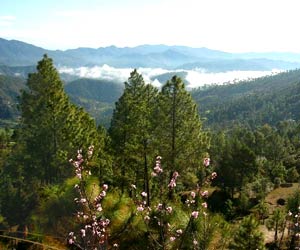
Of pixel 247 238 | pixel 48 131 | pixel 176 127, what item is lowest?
pixel 247 238

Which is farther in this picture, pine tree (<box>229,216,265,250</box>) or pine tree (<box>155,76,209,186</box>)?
pine tree (<box>155,76,209,186</box>)

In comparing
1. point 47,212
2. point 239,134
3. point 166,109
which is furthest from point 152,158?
point 239,134

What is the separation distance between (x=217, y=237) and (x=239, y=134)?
351 feet

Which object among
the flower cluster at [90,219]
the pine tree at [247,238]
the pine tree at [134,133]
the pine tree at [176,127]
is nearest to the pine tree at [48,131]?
the pine tree at [134,133]

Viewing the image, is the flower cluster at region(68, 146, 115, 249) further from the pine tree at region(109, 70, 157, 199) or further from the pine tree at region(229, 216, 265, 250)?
the pine tree at region(109, 70, 157, 199)

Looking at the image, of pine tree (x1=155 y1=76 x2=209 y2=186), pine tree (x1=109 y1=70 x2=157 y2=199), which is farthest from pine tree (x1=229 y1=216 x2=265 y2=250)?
pine tree (x1=109 y1=70 x2=157 y2=199)

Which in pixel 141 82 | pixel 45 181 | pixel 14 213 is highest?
pixel 141 82

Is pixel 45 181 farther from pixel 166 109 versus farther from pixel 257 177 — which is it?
pixel 257 177

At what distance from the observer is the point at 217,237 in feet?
37.6

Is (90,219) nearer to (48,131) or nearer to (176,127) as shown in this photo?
(176,127)

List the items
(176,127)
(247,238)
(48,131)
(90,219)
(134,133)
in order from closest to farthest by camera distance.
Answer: (90,219)
(247,238)
(134,133)
(176,127)
(48,131)

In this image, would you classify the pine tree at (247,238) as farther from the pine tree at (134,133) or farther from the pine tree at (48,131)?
the pine tree at (48,131)

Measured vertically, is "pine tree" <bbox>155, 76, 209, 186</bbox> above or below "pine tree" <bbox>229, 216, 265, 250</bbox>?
above

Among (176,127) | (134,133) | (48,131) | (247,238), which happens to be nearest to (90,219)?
(247,238)
